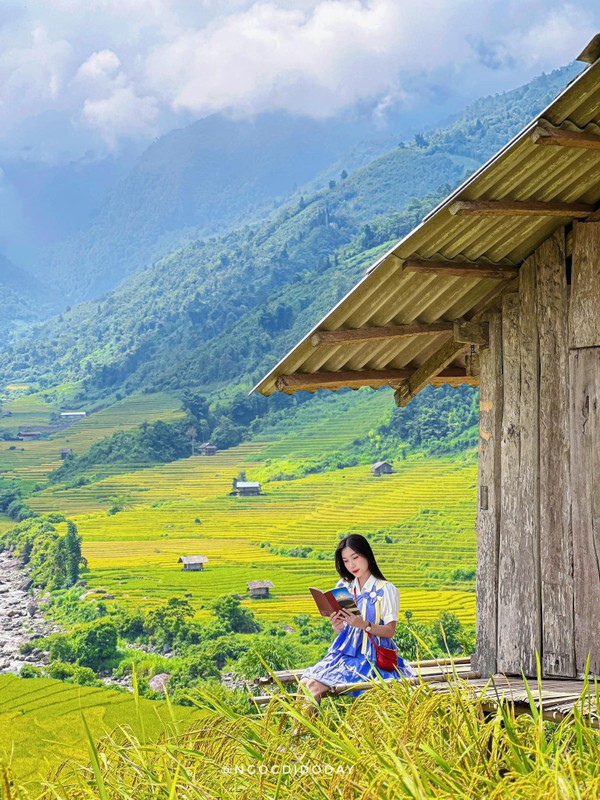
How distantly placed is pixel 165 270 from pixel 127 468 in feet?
72.2

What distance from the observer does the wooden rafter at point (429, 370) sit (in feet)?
17.9

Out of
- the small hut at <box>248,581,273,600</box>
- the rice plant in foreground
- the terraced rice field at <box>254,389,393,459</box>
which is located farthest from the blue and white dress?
the terraced rice field at <box>254,389,393,459</box>

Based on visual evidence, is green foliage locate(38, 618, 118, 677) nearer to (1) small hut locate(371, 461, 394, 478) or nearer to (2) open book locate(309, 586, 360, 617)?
(1) small hut locate(371, 461, 394, 478)

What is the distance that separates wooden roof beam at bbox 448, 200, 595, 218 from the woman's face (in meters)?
1.48

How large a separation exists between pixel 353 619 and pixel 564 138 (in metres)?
2.00

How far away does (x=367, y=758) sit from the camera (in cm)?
261

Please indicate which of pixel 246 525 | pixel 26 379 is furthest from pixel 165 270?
pixel 246 525

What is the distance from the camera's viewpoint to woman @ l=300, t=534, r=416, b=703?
443cm

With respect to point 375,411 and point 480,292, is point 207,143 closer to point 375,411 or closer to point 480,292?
point 375,411

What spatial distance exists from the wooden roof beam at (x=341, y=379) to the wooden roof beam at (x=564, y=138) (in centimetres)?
185

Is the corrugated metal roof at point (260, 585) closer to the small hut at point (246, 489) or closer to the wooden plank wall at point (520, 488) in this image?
the small hut at point (246, 489)

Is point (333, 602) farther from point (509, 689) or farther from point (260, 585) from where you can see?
point (260, 585)

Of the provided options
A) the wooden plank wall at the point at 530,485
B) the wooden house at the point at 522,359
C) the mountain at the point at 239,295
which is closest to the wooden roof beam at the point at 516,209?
the wooden house at the point at 522,359

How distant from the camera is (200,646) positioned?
26.5m
